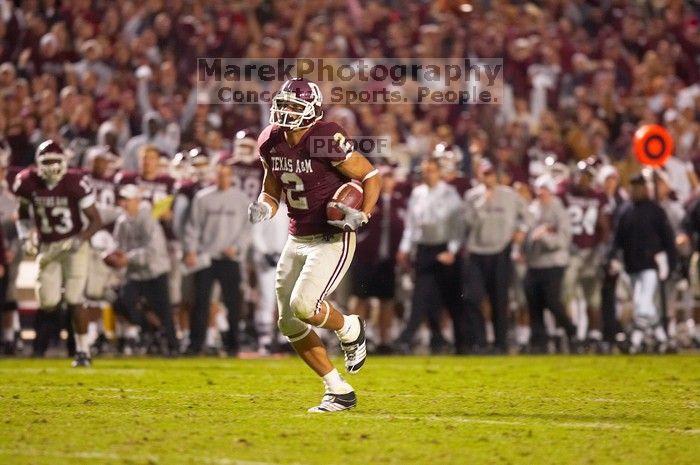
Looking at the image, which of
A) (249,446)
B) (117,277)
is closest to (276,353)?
(117,277)

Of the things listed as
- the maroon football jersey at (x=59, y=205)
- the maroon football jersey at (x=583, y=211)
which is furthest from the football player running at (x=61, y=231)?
the maroon football jersey at (x=583, y=211)

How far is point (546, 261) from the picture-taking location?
541 inches

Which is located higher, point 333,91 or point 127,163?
point 333,91

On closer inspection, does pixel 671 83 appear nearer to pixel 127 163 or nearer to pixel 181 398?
pixel 127 163

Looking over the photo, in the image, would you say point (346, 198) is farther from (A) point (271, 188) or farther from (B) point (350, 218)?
(A) point (271, 188)

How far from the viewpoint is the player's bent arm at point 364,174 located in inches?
299

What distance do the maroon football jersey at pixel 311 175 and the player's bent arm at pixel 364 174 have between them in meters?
0.04

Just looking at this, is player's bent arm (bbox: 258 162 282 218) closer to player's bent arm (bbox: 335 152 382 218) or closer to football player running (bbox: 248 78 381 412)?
football player running (bbox: 248 78 381 412)

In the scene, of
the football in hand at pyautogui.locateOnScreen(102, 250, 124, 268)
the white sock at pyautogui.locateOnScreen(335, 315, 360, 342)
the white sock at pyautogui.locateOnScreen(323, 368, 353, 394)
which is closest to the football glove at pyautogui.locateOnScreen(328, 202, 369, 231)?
the white sock at pyautogui.locateOnScreen(335, 315, 360, 342)

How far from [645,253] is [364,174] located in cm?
632

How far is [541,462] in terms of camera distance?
5.84 meters

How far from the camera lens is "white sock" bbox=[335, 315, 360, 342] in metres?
7.69

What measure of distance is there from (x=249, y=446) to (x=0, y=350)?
7914mm

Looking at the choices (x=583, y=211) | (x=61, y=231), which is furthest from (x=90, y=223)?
(x=583, y=211)
